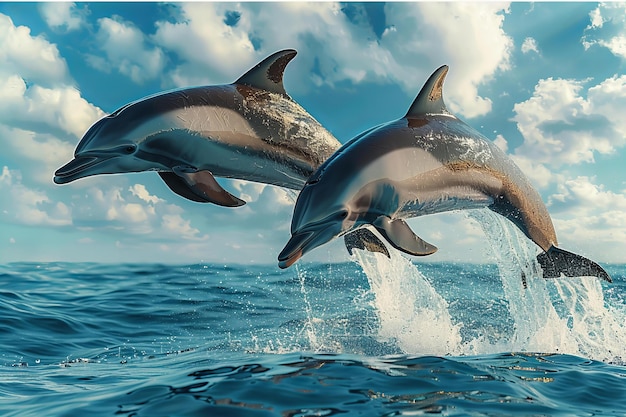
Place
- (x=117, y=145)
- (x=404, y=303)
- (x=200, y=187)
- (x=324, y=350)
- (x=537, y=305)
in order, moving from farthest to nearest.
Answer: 1. (x=404, y=303)
2. (x=537, y=305)
3. (x=324, y=350)
4. (x=200, y=187)
5. (x=117, y=145)

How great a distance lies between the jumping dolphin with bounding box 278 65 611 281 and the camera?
18.3 feet

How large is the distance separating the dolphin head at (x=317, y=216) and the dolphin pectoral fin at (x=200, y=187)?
150cm

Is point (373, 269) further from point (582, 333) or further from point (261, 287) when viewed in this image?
point (261, 287)

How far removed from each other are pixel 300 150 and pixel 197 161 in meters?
1.09

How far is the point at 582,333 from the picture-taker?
8.59 m

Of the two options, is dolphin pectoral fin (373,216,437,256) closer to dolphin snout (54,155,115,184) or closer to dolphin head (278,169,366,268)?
dolphin head (278,169,366,268)

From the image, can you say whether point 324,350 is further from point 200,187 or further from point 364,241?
point 200,187

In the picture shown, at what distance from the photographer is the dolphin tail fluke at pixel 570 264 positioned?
24.9 ft

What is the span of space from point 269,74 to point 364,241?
7.38ft

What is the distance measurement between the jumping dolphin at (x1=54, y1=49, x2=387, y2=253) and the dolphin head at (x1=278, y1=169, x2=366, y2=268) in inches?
45.7

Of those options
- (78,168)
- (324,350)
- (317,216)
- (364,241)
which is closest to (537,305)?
(364,241)

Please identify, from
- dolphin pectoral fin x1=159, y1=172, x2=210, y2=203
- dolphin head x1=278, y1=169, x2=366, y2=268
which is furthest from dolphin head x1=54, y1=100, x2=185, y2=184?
dolphin head x1=278, y1=169, x2=366, y2=268

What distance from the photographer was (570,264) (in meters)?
7.61

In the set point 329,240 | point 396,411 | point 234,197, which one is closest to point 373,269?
point 234,197
